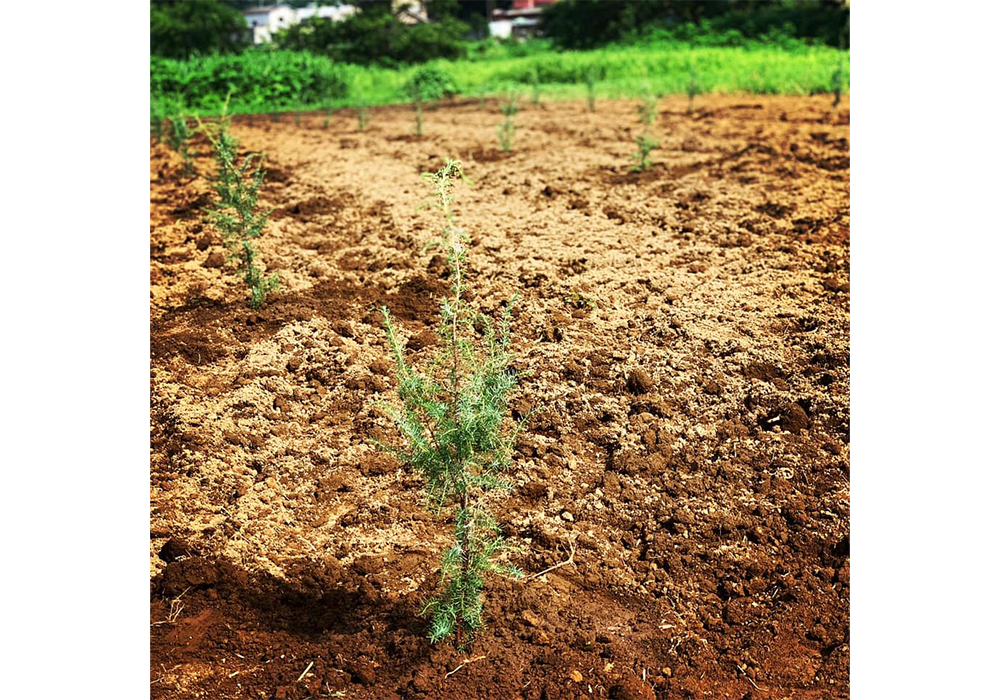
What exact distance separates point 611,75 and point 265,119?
4.31 m

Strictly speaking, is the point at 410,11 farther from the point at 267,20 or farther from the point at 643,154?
the point at 643,154

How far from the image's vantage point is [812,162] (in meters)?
6.37

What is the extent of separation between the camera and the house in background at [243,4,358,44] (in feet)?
28.3

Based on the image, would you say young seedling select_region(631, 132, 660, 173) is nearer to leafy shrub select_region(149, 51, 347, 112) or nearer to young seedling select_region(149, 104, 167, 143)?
young seedling select_region(149, 104, 167, 143)

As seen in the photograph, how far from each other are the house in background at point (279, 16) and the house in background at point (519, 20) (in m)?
1.65

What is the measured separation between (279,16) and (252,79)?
1.10 m

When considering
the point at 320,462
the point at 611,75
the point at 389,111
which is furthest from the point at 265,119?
the point at 320,462

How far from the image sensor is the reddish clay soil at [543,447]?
272 cm

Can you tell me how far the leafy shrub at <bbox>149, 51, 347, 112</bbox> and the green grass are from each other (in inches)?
0.4

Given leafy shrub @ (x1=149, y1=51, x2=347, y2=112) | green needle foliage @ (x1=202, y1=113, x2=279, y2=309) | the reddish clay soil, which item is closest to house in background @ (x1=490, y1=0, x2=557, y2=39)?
leafy shrub @ (x1=149, y1=51, x2=347, y2=112)

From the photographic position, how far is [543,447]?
3521 millimetres

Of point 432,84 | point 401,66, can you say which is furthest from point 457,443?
point 401,66

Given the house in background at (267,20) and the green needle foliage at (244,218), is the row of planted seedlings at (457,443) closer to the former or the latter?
the green needle foliage at (244,218)

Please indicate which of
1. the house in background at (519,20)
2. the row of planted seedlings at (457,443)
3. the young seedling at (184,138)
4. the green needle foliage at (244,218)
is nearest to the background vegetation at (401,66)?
the house in background at (519,20)
